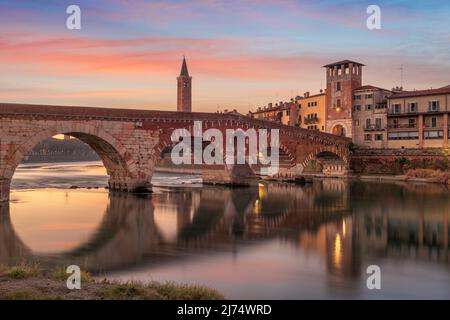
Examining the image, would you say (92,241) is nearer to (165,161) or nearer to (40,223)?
(40,223)

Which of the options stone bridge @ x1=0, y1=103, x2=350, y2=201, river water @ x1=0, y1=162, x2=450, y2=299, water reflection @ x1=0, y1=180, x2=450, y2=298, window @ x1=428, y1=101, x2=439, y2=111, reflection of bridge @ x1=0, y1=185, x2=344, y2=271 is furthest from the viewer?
window @ x1=428, y1=101, x2=439, y2=111

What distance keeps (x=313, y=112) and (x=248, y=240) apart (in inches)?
2085

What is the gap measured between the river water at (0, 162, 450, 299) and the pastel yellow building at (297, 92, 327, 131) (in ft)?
99.4

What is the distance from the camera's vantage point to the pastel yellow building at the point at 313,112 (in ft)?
239

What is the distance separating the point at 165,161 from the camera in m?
89.8

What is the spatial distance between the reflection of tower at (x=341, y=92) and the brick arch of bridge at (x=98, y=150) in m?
36.3

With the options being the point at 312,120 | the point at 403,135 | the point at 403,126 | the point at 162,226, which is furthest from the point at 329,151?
the point at 162,226

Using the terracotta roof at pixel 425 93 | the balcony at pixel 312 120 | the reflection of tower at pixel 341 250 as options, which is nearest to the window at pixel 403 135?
the terracotta roof at pixel 425 93

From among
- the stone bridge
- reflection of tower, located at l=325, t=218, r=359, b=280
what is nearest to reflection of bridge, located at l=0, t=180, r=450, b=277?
reflection of tower, located at l=325, t=218, r=359, b=280

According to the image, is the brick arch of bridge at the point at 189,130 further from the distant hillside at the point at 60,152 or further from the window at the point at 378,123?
the distant hillside at the point at 60,152

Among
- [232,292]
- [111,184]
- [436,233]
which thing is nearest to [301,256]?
[232,292]

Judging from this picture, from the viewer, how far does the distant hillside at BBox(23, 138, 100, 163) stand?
505 feet

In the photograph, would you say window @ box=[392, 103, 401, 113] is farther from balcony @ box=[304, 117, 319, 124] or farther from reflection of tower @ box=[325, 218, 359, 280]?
reflection of tower @ box=[325, 218, 359, 280]

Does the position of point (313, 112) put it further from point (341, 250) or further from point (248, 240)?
point (341, 250)
